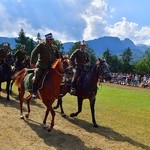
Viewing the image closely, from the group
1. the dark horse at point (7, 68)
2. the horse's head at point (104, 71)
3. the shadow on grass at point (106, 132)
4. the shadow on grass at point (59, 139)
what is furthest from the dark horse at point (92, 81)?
the dark horse at point (7, 68)

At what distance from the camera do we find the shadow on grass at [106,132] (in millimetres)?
14188

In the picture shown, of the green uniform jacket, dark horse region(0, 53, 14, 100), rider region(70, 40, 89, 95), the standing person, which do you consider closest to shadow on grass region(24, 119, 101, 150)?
the green uniform jacket

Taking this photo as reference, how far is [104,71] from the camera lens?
611 inches

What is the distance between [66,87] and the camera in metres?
17.4

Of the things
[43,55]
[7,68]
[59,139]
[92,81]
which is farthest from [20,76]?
[7,68]

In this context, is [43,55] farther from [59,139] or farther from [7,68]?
[7,68]

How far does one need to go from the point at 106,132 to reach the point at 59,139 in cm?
263

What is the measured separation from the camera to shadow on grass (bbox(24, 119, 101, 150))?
12669mm

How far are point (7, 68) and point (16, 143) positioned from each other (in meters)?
9.04

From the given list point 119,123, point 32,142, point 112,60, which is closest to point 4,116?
point 32,142

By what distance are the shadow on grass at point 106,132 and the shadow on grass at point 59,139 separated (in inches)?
59.6

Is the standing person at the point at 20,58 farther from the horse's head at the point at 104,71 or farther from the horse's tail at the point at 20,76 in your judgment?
the horse's head at the point at 104,71

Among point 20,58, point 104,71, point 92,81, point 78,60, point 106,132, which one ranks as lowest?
point 106,132

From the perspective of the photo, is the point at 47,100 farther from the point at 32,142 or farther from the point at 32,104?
the point at 32,104
